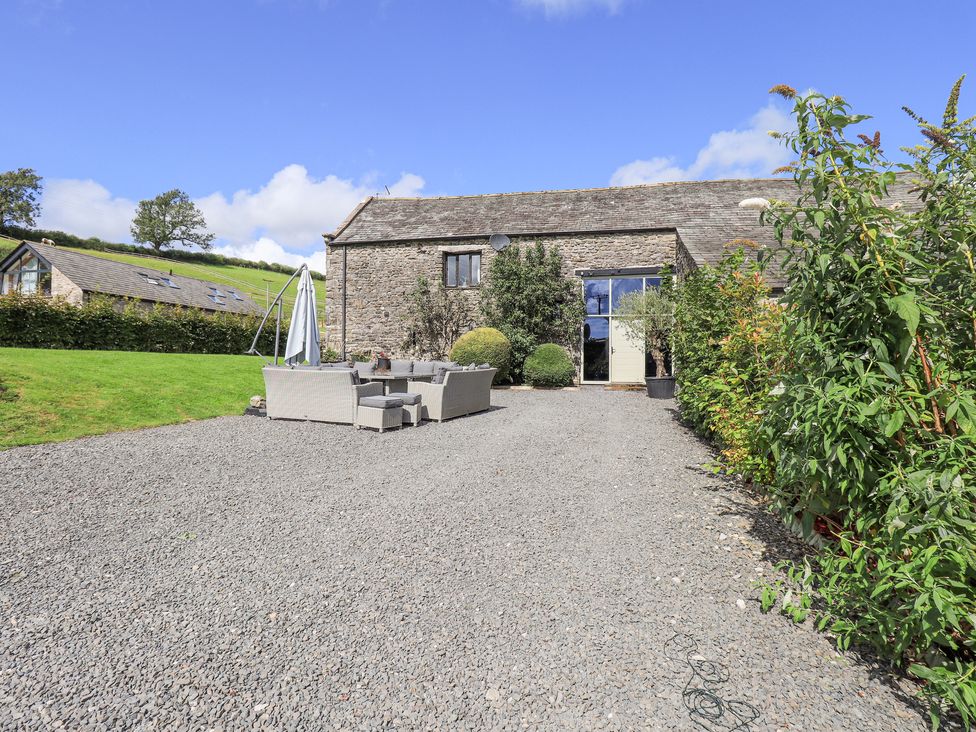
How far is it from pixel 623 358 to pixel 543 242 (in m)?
4.51

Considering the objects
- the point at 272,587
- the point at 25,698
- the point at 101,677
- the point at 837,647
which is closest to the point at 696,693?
the point at 837,647

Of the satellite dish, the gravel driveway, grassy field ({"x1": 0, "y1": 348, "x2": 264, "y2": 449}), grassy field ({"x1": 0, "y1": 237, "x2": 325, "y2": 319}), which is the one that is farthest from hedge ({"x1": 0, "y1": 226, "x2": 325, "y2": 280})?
the gravel driveway

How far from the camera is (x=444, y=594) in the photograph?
2.73 metres

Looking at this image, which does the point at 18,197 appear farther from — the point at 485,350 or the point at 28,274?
the point at 485,350

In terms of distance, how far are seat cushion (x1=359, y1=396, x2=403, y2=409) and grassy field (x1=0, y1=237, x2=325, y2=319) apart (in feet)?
130

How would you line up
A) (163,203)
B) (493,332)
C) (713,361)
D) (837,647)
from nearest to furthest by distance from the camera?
(837,647)
(713,361)
(493,332)
(163,203)

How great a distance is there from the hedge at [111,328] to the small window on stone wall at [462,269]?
12125mm

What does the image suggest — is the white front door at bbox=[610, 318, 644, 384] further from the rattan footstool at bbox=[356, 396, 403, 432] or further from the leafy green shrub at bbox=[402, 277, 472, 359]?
the rattan footstool at bbox=[356, 396, 403, 432]

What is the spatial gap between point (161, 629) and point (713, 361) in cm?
532

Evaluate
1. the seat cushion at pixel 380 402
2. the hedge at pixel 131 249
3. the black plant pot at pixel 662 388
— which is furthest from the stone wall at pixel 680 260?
the hedge at pixel 131 249

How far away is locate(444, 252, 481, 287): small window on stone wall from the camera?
1678 centimetres

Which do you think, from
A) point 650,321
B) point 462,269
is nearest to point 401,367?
point 462,269

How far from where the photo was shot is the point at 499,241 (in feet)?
53.4

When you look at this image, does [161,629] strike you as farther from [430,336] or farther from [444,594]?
[430,336]
